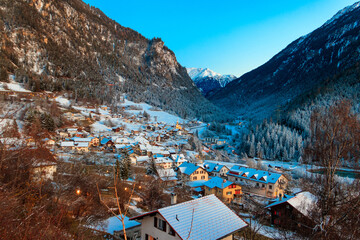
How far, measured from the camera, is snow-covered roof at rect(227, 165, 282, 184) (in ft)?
113

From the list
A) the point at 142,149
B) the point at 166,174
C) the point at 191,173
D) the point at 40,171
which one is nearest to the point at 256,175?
the point at 191,173

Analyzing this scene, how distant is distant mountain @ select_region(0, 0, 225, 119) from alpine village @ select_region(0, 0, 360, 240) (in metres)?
0.77

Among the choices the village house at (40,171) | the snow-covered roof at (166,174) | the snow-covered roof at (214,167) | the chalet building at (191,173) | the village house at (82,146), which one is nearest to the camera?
the village house at (40,171)

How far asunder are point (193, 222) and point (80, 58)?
141314 mm

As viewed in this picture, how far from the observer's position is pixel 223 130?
110938mm

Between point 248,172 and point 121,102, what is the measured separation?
94.6 m

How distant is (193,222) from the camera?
9.56 metres

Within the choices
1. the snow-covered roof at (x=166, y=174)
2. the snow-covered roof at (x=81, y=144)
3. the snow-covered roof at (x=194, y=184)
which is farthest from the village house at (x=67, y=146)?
the snow-covered roof at (x=194, y=184)

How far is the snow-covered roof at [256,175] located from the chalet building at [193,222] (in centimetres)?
2706

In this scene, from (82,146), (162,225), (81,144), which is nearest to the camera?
(162,225)

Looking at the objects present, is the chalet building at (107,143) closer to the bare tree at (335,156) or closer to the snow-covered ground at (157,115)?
the snow-covered ground at (157,115)

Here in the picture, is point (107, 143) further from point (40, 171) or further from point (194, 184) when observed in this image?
point (40, 171)

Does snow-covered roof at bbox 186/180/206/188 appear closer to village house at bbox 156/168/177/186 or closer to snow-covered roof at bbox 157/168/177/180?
village house at bbox 156/168/177/186

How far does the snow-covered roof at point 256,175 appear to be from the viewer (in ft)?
113
